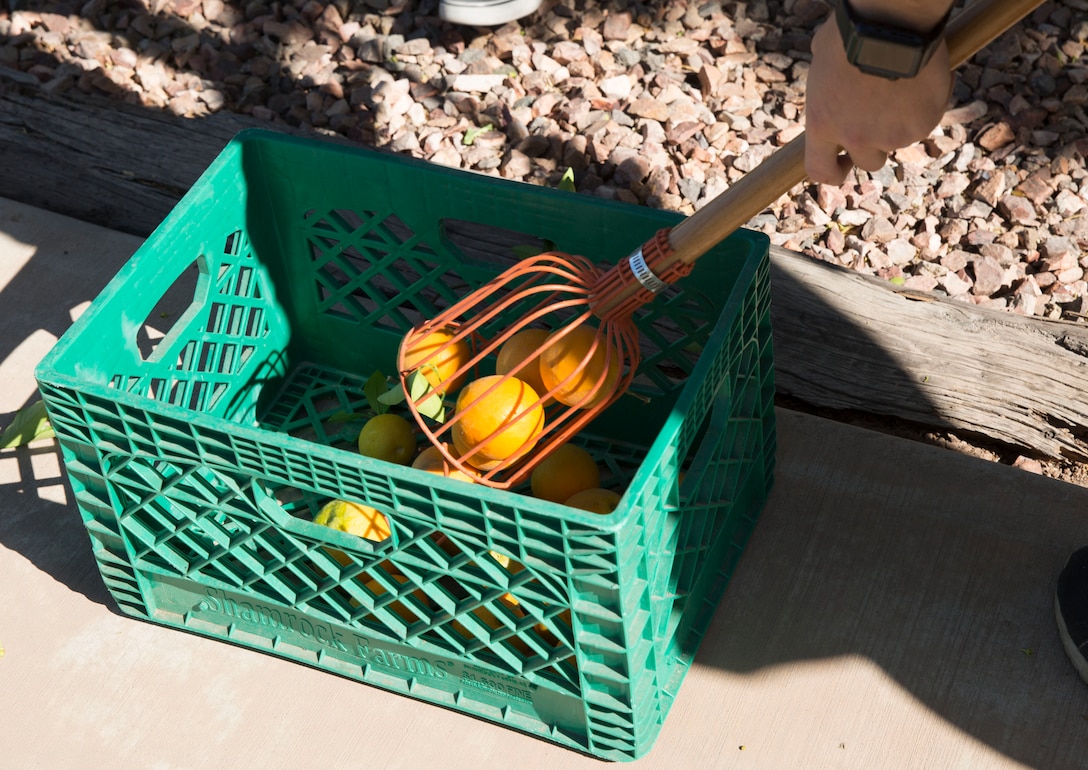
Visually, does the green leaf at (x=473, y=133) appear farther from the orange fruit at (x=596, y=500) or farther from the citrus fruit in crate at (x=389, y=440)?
the orange fruit at (x=596, y=500)

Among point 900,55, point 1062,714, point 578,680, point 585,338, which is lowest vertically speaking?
point 1062,714

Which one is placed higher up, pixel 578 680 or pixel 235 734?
pixel 578 680

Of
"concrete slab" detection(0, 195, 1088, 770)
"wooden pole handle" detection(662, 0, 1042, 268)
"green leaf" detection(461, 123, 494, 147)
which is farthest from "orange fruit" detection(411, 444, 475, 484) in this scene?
"green leaf" detection(461, 123, 494, 147)

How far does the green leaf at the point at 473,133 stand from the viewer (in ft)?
9.60

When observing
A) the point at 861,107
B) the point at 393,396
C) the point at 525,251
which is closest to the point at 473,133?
the point at 525,251

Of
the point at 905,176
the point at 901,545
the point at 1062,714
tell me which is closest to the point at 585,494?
the point at 901,545

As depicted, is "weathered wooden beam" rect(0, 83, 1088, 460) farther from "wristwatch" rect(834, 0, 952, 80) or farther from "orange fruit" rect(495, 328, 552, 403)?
"wristwatch" rect(834, 0, 952, 80)

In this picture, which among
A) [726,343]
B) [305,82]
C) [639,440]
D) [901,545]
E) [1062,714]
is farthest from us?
[305,82]

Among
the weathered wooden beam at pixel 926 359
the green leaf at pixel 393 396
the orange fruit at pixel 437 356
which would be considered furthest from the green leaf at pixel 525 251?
the weathered wooden beam at pixel 926 359

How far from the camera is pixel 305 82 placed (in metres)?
3.14

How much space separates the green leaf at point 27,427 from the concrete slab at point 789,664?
0.43 ft

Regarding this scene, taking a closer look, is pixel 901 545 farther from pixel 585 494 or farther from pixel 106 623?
pixel 106 623

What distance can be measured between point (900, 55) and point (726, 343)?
560 mm

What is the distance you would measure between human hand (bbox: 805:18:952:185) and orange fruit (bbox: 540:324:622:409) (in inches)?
21.1
